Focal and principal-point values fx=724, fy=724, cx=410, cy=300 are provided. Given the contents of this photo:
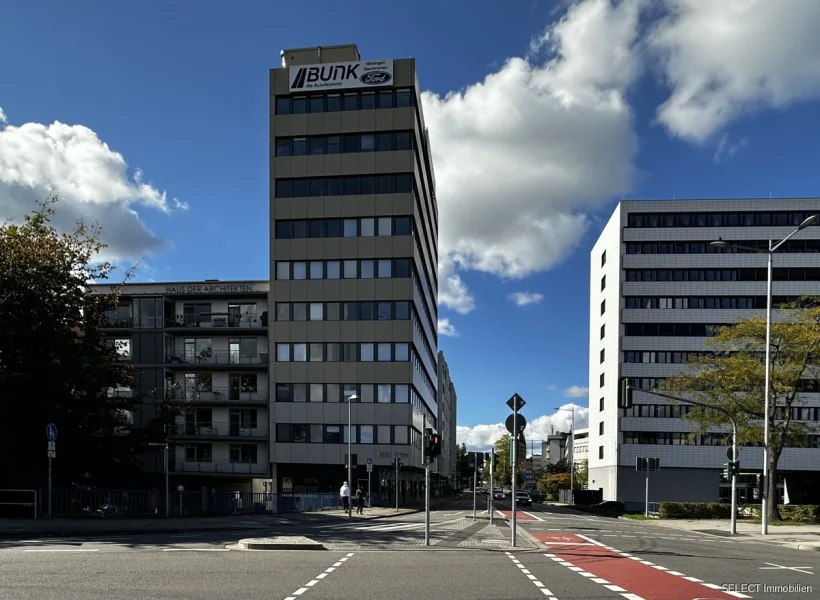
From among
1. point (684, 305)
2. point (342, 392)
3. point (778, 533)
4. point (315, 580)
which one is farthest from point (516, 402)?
point (684, 305)

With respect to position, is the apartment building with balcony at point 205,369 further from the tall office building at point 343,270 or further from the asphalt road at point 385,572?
the asphalt road at point 385,572

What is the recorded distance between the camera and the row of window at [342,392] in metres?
54.2

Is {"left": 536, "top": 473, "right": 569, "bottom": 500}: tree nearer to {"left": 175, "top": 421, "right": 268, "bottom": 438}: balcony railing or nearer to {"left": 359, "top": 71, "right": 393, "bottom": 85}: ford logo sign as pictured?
{"left": 175, "top": 421, "right": 268, "bottom": 438}: balcony railing

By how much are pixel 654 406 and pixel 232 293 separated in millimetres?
42685

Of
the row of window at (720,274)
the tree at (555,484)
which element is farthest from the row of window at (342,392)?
the tree at (555,484)

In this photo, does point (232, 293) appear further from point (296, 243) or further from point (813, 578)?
point (813, 578)

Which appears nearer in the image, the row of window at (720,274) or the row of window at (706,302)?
the row of window at (720,274)

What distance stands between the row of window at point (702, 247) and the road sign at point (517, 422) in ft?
196

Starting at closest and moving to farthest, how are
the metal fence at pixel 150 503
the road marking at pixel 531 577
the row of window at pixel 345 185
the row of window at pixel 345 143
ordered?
the road marking at pixel 531 577 < the metal fence at pixel 150 503 < the row of window at pixel 345 185 < the row of window at pixel 345 143

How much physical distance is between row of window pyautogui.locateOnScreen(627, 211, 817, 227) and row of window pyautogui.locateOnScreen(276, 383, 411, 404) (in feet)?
115

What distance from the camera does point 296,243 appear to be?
56.5 meters

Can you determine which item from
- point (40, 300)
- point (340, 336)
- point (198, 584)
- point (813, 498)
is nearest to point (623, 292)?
point (813, 498)

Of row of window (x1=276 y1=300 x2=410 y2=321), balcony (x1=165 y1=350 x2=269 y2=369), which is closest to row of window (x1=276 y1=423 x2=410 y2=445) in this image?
balcony (x1=165 y1=350 x2=269 y2=369)

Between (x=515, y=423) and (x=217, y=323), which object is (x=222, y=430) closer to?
(x=217, y=323)
